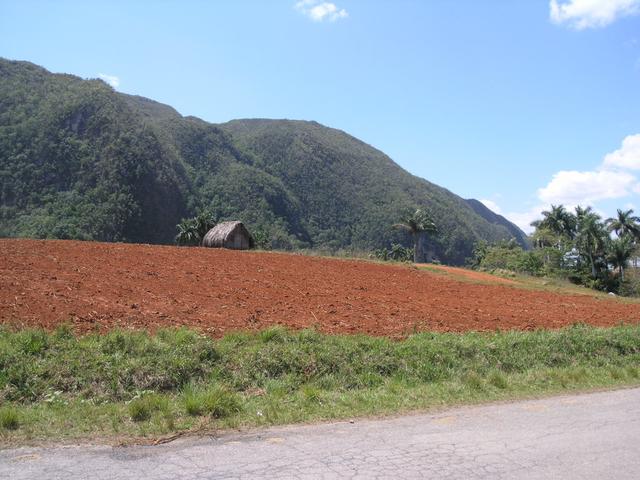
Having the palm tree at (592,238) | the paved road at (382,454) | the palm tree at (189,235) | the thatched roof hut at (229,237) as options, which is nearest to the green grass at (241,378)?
the paved road at (382,454)

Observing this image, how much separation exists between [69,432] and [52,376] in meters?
1.89

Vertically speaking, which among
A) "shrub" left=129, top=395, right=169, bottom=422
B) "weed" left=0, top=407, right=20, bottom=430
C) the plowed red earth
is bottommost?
"weed" left=0, top=407, right=20, bottom=430

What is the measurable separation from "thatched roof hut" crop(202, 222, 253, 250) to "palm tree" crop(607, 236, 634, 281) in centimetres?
5169

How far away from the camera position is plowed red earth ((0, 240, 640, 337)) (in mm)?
10555

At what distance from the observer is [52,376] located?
7453mm

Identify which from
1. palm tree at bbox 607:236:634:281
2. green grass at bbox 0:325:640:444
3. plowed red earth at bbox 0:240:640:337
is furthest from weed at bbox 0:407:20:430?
palm tree at bbox 607:236:634:281

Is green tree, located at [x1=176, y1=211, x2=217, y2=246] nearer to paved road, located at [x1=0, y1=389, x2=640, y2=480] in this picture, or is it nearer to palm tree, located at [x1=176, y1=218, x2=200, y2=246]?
palm tree, located at [x1=176, y1=218, x2=200, y2=246]

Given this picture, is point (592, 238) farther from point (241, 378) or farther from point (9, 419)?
point (9, 419)

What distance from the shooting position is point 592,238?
218 ft

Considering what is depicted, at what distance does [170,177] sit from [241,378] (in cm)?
10102

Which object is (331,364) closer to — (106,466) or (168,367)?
(168,367)

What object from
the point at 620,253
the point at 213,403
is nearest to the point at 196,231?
the point at 620,253

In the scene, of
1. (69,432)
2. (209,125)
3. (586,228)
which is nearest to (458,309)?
(69,432)

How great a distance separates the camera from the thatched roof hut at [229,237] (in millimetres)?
38000
